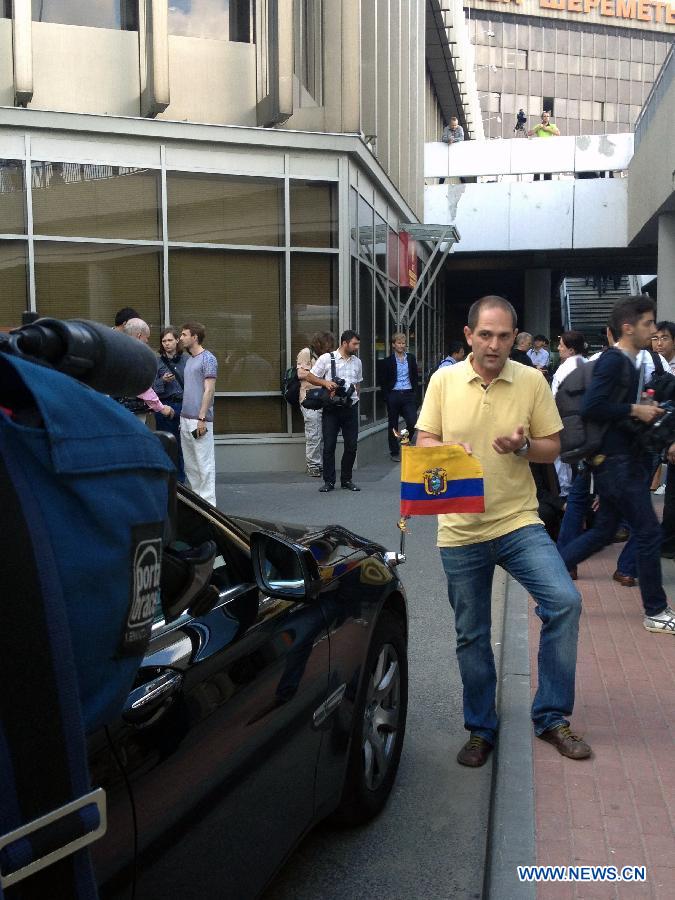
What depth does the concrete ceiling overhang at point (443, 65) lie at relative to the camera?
94.1 ft

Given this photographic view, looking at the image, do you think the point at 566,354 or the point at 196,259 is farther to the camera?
the point at 196,259

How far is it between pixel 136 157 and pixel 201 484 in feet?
18.8

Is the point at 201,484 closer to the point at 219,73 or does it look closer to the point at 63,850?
the point at 219,73

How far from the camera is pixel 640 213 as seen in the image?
2019cm

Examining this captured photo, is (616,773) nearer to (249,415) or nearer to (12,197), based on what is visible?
(249,415)

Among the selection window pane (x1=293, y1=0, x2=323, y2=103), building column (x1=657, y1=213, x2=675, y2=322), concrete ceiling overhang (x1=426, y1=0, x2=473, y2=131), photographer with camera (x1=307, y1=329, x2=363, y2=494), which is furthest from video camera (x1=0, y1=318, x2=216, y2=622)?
concrete ceiling overhang (x1=426, y1=0, x2=473, y2=131)

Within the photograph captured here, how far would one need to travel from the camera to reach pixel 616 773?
404 cm

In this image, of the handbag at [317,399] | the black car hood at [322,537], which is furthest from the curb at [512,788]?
the handbag at [317,399]

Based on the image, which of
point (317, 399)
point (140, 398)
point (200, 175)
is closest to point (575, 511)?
point (140, 398)

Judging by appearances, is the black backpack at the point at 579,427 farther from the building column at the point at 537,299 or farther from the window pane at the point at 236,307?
the building column at the point at 537,299

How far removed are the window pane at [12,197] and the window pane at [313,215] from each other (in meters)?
3.66

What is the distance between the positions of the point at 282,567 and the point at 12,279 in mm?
11140

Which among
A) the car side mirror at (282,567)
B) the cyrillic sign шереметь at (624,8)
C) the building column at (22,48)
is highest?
the cyrillic sign шереметь at (624,8)

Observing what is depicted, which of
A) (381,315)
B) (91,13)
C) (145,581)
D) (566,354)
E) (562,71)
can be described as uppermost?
(562,71)
